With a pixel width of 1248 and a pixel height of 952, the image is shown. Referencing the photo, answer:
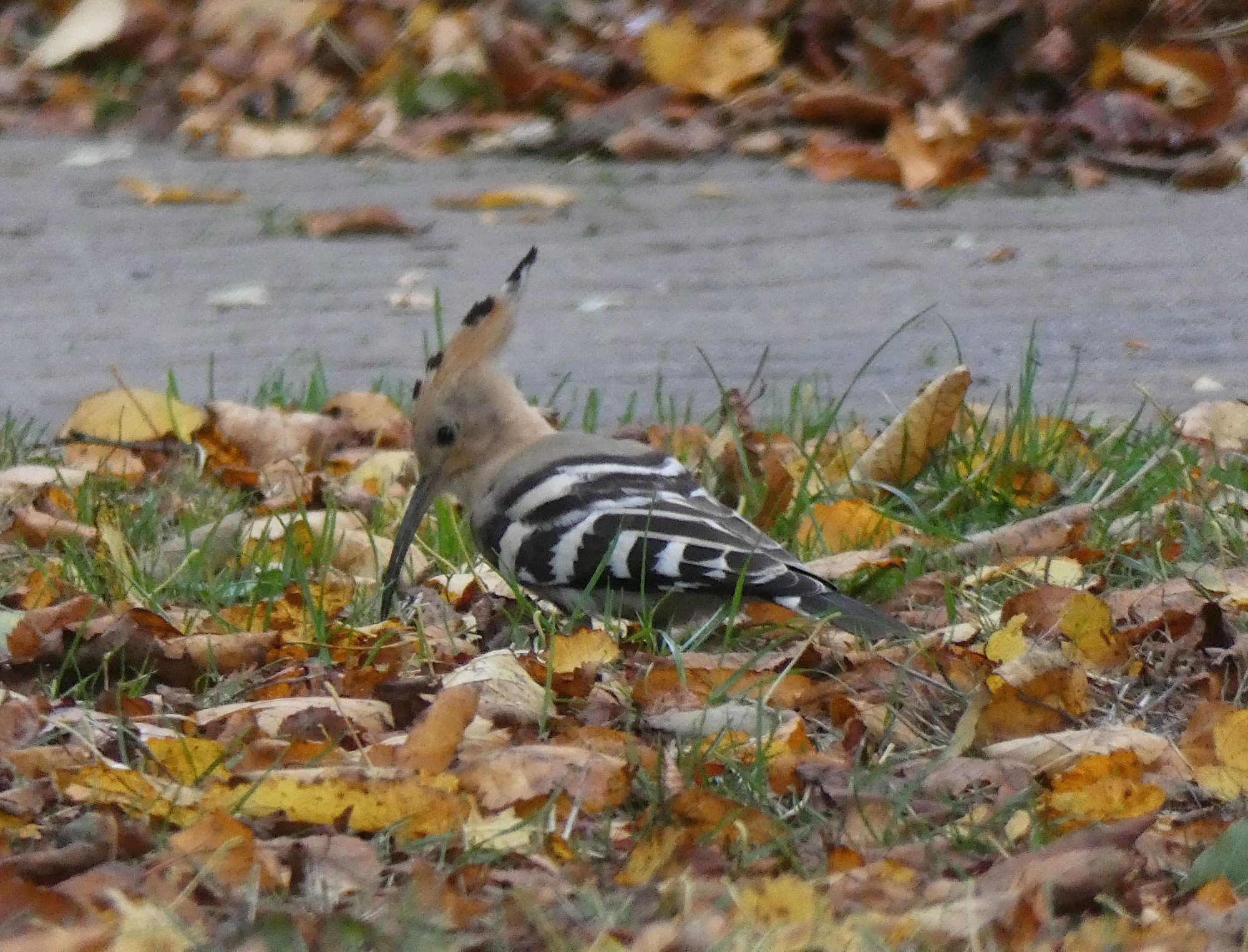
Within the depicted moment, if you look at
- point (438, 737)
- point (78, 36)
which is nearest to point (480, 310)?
point (438, 737)

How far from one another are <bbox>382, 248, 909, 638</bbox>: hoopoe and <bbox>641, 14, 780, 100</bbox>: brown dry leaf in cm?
421

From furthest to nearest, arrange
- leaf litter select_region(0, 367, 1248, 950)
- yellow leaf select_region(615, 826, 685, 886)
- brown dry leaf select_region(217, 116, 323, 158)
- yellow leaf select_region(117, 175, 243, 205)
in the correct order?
brown dry leaf select_region(217, 116, 323, 158)
yellow leaf select_region(117, 175, 243, 205)
yellow leaf select_region(615, 826, 685, 886)
leaf litter select_region(0, 367, 1248, 950)

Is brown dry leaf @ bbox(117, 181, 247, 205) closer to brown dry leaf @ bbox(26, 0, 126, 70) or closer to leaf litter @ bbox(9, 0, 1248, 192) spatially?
leaf litter @ bbox(9, 0, 1248, 192)

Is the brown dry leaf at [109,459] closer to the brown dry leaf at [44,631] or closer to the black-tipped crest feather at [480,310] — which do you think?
the black-tipped crest feather at [480,310]

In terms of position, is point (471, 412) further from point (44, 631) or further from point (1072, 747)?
point (1072, 747)

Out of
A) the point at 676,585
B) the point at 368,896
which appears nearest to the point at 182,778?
the point at 368,896

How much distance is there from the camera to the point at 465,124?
8172 mm

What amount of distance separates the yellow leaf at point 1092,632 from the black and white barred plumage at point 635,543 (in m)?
0.26

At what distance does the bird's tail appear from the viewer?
3.18 m

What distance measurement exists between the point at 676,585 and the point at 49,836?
1.21 meters

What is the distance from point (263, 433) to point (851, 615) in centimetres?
182

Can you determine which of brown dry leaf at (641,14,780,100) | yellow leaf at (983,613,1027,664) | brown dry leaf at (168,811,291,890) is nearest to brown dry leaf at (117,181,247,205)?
brown dry leaf at (641,14,780,100)

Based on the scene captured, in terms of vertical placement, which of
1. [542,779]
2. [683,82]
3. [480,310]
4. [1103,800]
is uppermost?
[480,310]

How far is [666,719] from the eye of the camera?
282 centimetres
